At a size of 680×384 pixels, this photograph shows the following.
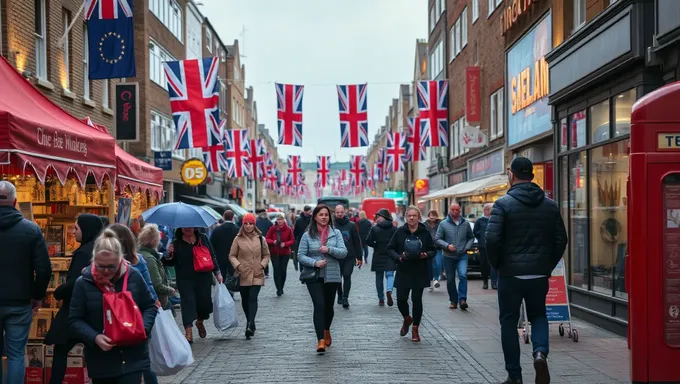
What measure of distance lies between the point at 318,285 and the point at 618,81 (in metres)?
5.14

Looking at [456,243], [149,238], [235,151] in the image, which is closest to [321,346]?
[149,238]

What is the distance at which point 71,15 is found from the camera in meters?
20.6

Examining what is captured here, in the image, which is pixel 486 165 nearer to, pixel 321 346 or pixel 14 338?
pixel 321 346

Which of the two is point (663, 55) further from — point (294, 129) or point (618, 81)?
point (294, 129)

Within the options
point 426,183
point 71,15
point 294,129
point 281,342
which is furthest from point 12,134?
point 426,183

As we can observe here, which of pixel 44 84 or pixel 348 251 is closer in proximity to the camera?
pixel 348 251

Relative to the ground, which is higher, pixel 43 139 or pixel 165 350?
pixel 43 139

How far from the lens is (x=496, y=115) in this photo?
97.7 ft

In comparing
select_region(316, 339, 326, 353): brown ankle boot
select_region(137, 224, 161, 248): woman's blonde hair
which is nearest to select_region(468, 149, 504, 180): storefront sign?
select_region(316, 339, 326, 353): brown ankle boot

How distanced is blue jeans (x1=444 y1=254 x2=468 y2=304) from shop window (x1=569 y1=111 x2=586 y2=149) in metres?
3.10

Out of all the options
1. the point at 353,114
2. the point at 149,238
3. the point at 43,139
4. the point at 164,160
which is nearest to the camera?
the point at 43,139

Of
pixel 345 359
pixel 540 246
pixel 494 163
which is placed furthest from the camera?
pixel 494 163

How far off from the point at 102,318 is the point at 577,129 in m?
10.3

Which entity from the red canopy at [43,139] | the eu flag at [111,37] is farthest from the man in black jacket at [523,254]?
the eu flag at [111,37]
